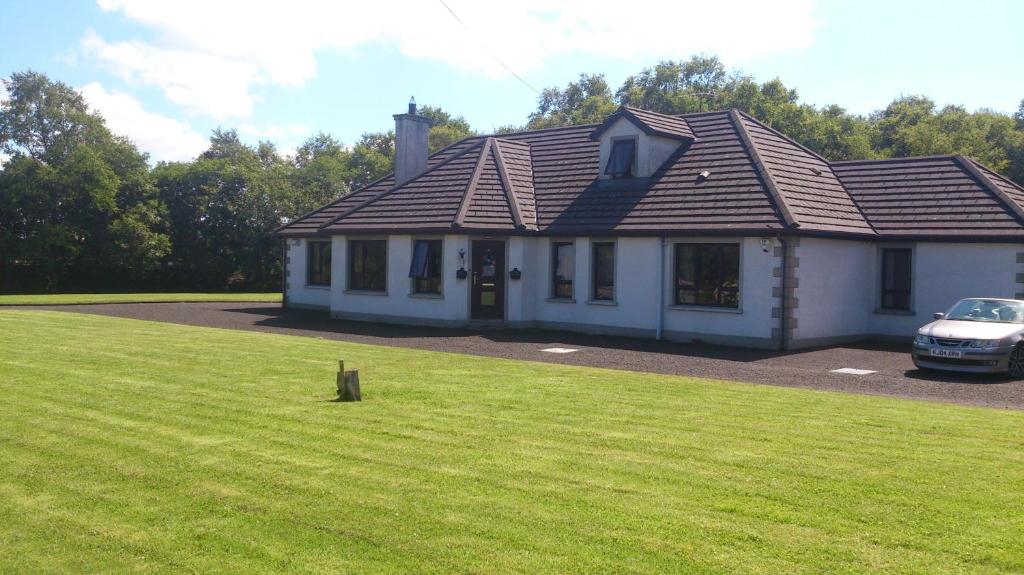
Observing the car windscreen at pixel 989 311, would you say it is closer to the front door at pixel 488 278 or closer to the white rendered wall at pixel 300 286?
the front door at pixel 488 278

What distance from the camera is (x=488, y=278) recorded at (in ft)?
83.1

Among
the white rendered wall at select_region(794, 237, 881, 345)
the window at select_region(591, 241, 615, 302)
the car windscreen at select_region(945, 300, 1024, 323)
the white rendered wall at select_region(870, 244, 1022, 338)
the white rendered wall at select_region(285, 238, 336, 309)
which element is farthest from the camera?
the white rendered wall at select_region(285, 238, 336, 309)

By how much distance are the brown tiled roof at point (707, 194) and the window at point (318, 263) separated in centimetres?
440

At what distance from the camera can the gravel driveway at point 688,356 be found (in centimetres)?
1508

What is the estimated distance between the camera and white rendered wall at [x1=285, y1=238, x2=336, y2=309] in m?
31.7

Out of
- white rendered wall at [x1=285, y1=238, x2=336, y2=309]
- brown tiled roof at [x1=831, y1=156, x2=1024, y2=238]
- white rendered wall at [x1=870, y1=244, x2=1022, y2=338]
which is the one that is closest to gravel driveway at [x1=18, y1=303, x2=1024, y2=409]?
white rendered wall at [x1=870, y1=244, x2=1022, y2=338]

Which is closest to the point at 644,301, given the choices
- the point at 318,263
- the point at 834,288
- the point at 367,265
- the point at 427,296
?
the point at 834,288

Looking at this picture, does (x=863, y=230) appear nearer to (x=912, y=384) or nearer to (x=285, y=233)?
(x=912, y=384)

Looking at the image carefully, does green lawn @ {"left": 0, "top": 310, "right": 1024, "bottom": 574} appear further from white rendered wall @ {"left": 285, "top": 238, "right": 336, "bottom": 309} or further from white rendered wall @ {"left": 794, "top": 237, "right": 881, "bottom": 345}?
white rendered wall @ {"left": 285, "top": 238, "right": 336, "bottom": 309}

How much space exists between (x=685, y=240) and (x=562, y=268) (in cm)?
410

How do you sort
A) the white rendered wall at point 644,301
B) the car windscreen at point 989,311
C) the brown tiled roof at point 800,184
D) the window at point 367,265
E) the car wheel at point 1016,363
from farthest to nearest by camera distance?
the window at point 367,265, the brown tiled roof at point 800,184, the white rendered wall at point 644,301, the car windscreen at point 989,311, the car wheel at point 1016,363

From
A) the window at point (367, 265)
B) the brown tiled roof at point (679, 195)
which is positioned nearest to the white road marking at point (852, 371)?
the brown tiled roof at point (679, 195)

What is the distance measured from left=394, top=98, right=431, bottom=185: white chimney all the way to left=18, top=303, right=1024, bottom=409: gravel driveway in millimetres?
5934

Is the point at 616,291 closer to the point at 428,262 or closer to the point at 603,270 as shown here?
the point at 603,270
